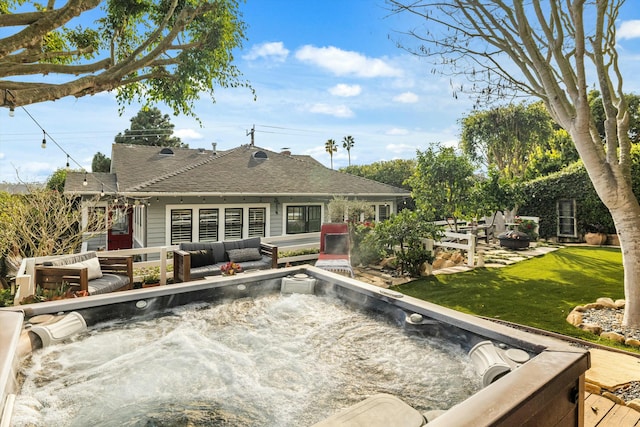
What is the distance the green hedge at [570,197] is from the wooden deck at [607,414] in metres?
12.0

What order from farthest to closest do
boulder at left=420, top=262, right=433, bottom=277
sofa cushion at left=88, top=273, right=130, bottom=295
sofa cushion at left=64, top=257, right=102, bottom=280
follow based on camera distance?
boulder at left=420, top=262, right=433, bottom=277
sofa cushion at left=64, top=257, right=102, bottom=280
sofa cushion at left=88, top=273, right=130, bottom=295

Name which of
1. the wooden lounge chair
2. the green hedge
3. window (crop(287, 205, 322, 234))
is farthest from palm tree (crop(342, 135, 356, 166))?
the wooden lounge chair

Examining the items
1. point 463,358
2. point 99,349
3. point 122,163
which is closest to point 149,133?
point 122,163

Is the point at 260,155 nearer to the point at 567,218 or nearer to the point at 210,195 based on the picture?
the point at 210,195

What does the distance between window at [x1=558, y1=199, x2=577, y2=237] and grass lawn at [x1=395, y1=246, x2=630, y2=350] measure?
13.9ft

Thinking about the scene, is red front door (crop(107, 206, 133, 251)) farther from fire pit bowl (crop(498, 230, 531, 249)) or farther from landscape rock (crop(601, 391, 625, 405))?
landscape rock (crop(601, 391, 625, 405))

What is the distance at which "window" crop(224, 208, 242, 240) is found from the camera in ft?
37.3

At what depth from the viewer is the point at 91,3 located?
535cm

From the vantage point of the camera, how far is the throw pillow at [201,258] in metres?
7.28

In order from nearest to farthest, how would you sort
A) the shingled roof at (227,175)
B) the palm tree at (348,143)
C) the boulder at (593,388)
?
the boulder at (593,388)
the shingled roof at (227,175)
the palm tree at (348,143)

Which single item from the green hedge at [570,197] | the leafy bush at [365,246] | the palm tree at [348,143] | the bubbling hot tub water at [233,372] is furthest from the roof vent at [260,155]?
the palm tree at [348,143]

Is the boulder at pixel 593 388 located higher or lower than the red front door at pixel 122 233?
lower

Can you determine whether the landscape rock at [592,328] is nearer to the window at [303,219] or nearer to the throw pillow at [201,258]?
the throw pillow at [201,258]

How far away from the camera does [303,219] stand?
520 inches
